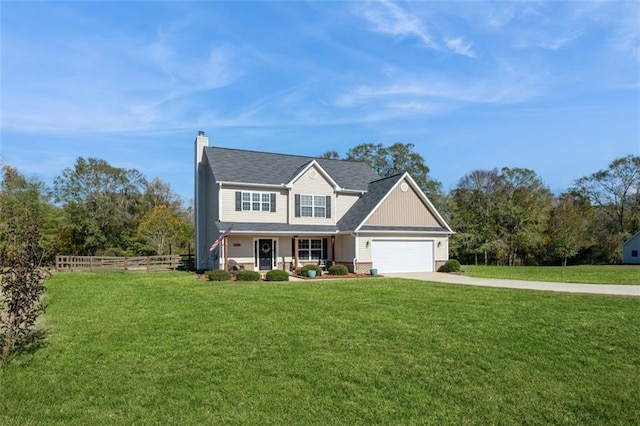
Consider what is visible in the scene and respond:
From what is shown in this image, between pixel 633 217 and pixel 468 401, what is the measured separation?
180 feet

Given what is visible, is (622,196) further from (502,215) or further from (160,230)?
(160,230)

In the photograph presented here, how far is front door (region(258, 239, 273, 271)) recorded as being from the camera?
24.7 metres

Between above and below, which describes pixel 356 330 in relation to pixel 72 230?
below

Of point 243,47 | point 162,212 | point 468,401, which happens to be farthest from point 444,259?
point 162,212

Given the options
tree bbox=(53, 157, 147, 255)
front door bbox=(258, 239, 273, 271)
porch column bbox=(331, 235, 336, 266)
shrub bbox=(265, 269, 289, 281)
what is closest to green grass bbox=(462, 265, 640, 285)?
porch column bbox=(331, 235, 336, 266)

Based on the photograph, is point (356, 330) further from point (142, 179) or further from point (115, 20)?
point (142, 179)

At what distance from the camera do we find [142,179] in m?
47.7

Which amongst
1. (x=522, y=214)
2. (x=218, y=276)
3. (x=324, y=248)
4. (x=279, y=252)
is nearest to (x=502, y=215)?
(x=522, y=214)

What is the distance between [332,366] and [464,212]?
4427cm

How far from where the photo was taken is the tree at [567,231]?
44.4 m

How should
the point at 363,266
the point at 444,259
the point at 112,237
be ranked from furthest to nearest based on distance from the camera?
1. the point at 112,237
2. the point at 444,259
3. the point at 363,266

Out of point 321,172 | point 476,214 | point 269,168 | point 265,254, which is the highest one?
point 269,168

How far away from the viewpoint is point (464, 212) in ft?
155

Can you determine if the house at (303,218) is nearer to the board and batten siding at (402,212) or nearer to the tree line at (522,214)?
the board and batten siding at (402,212)
